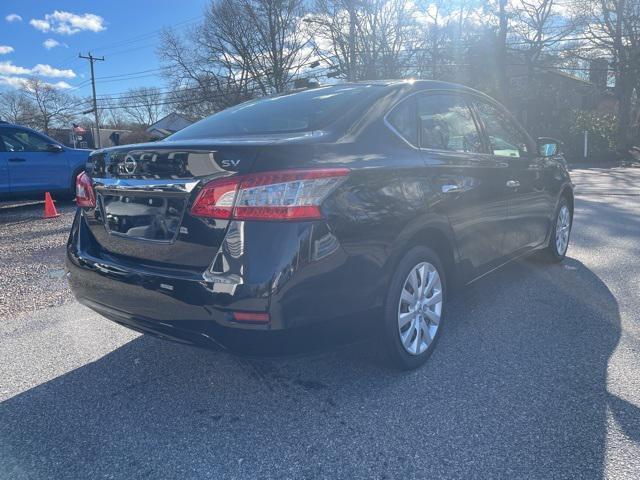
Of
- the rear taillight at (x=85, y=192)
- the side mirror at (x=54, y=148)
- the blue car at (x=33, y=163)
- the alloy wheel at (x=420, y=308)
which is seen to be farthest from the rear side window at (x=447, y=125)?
the side mirror at (x=54, y=148)

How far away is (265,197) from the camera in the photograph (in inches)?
85.0

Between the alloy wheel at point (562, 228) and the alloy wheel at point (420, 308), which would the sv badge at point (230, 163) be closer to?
the alloy wheel at point (420, 308)

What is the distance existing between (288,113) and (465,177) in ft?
4.04

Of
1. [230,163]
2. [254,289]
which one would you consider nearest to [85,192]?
[230,163]

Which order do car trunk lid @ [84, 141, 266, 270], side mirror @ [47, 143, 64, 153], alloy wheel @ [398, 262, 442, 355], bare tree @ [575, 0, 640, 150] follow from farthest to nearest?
1. bare tree @ [575, 0, 640, 150]
2. side mirror @ [47, 143, 64, 153]
3. alloy wheel @ [398, 262, 442, 355]
4. car trunk lid @ [84, 141, 266, 270]

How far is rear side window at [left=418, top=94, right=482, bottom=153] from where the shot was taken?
313cm

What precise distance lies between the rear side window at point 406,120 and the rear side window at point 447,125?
6cm

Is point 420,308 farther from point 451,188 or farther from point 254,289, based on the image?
point 254,289

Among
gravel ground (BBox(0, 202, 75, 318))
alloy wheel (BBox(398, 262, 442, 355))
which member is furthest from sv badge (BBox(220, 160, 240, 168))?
gravel ground (BBox(0, 202, 75, 318))

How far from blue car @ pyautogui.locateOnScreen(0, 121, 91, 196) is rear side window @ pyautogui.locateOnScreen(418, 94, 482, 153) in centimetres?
870

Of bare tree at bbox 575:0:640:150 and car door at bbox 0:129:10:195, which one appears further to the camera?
bare tree at bbox 575:0:640:150

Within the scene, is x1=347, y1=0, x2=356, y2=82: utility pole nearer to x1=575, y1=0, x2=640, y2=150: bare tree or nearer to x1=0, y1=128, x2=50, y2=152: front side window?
x1=575, y1=0, x2=640, y2=150: bare tree

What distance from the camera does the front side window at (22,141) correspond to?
930 cm

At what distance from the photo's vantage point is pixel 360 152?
2.53 meters
